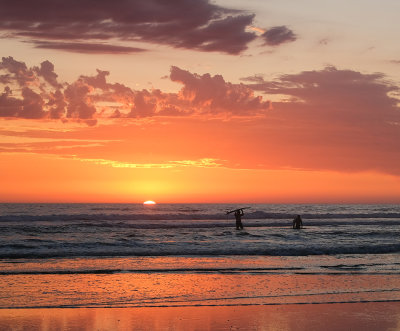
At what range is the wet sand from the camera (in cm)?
1216

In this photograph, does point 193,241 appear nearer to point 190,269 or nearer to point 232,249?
point 232,249

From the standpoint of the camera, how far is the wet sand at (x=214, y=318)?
12164 mm

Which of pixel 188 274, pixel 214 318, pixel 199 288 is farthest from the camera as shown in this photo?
pixel 188 274

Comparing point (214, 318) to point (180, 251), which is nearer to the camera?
point (214, 318)

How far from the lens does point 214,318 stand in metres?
12.9

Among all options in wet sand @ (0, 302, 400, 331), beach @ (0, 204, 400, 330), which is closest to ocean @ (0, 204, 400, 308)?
beach @ (0, 204, 400, 330)

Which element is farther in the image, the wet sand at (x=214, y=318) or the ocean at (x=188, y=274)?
the ocean at (x=188, y=274)

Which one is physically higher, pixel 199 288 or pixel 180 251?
pixel 199 288

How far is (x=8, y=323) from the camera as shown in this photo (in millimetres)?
12391

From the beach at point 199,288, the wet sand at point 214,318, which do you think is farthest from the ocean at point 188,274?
the wet sand at point 214,318

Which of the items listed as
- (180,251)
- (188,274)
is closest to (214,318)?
(188,274)

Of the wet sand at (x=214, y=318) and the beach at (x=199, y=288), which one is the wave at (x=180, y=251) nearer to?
the beach at (x=199, y=288)

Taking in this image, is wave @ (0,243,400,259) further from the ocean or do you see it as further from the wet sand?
the wet sand

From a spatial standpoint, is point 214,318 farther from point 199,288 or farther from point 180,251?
point 180,251
